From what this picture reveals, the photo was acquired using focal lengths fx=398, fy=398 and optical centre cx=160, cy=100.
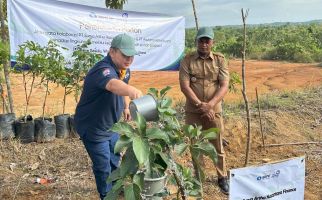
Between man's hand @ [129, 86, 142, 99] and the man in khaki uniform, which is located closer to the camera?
man's hand @ [129, 86, 142, 99]

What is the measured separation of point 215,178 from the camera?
14.2 ft

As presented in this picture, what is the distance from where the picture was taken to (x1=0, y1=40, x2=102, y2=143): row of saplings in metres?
4.82

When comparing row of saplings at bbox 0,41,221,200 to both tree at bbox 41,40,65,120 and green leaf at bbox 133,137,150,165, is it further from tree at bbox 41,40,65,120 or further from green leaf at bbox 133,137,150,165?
tree at bbox 41,40,65,120

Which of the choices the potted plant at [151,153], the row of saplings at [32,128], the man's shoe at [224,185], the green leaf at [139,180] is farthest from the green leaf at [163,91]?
the row of saplings at [32,128]

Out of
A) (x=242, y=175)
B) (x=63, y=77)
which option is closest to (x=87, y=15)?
(x=63, y=77)

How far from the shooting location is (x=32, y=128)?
507 centimetres

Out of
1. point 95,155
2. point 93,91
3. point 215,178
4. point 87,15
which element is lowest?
point 215,178

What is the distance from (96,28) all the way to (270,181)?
13.5 feet

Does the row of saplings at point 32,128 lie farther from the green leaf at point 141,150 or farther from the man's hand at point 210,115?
the green leaf at point 141,150

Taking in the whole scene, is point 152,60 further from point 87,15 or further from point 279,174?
Answer: point 279,174

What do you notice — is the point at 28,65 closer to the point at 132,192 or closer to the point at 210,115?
the point at 210,115

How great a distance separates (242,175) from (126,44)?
1069 millimetres

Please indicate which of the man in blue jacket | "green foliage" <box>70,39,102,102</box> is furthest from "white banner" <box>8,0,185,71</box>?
the man in blue jacket

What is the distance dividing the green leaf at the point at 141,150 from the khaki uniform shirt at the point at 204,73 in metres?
2.10
